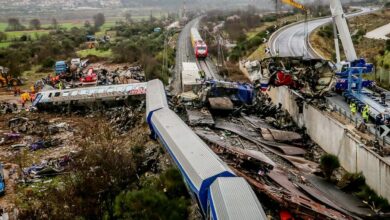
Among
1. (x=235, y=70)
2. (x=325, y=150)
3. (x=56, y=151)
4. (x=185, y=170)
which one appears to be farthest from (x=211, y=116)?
(x=235, y=70)

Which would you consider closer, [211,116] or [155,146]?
[155,146]

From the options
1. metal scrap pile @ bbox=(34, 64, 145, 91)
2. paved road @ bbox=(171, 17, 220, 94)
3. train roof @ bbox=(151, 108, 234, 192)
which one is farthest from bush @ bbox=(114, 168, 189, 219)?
metal scrap pile @ bbox=(34, 64, 145, 91)

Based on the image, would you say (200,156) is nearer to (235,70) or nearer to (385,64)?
(385,64)

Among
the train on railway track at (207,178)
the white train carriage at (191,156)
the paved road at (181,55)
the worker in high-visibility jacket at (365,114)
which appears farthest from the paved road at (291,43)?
the train on railway track at (207,178)

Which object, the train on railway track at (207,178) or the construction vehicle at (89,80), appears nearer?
the train on railway track at (207,178)

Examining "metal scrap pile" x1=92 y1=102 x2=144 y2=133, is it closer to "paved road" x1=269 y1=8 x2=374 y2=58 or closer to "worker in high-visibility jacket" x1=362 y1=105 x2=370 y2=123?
"worker in high-visibility jacket" x1=362 y1=105 x2=370 y2=123

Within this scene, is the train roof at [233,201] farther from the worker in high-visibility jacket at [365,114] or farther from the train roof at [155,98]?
the train roof at [155,98]
